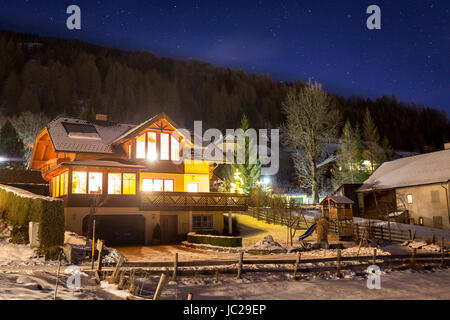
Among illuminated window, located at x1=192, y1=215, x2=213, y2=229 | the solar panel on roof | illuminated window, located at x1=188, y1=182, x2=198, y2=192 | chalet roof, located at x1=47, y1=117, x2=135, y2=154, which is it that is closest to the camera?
chalet roof, located at x1=47, y1=117, x2=135, y2=154

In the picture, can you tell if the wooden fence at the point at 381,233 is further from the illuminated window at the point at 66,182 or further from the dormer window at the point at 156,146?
the illuminated window at the point at 66,182

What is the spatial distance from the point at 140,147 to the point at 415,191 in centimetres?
2666

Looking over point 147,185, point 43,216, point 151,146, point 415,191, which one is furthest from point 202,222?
point 415,191

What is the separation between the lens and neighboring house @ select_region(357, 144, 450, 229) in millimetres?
34688

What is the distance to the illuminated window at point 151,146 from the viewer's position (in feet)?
100

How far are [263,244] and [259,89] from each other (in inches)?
5272

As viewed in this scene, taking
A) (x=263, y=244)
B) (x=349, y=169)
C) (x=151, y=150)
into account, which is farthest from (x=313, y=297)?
(x=349, y=169)

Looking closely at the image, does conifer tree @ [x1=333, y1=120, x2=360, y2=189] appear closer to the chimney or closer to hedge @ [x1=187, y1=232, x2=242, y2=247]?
hedge @ [x1=187, y1=232, x2=242, y2=247]

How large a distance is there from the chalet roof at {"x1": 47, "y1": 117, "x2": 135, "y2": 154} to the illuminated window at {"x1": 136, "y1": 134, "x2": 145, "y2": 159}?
73.7 inches

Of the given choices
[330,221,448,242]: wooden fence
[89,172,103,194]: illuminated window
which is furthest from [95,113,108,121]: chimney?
[330,221,448,242]: wooden fence

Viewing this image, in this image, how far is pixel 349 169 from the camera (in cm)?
5547

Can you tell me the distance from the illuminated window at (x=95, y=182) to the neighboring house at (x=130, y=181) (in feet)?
0.22

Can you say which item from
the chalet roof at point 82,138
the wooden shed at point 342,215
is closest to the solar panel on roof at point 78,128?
the chalet roof at point 82,138
